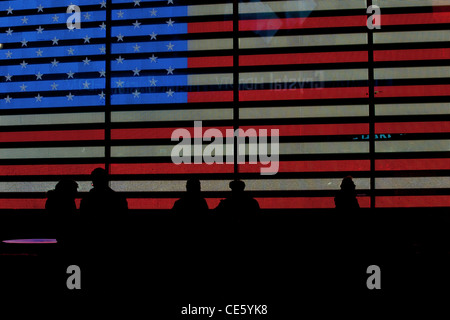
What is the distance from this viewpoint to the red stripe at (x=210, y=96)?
992 centimetres

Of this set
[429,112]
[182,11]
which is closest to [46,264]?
[182,11]

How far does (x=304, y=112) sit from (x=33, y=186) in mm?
6265

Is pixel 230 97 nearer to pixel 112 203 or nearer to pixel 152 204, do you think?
pixel 152 204

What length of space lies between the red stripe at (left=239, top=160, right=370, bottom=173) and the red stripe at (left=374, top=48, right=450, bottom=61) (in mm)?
2266

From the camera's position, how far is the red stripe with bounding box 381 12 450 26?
31.4 feet

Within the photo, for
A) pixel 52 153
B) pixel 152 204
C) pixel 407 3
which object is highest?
pixel 407 3

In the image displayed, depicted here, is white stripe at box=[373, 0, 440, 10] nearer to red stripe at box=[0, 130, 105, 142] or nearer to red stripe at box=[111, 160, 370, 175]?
red stripe at box=[111, 160, 370, 175]

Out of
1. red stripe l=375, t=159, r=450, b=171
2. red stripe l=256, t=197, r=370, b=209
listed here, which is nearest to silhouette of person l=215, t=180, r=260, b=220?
red stripe l=256, t=197, r=370, b=209

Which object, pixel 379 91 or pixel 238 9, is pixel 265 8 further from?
pixel 379 91

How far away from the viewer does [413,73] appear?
9.57m

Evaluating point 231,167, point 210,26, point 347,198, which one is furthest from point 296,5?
point 347,198

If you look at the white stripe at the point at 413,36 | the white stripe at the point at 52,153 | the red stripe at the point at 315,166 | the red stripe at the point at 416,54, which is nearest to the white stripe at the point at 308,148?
the red stripe at the point at 315,166

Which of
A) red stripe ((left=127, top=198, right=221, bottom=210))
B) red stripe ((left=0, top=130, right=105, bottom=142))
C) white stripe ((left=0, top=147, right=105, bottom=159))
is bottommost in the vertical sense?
red stripe ((left=127, top=198, right=221, bottom=210))

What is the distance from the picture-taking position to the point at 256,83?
9.89m
